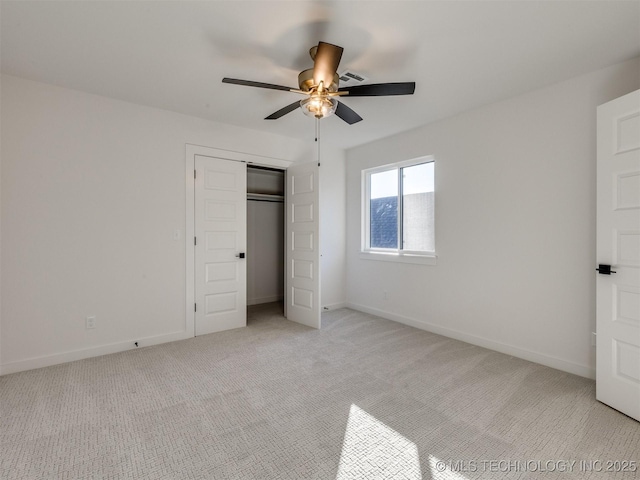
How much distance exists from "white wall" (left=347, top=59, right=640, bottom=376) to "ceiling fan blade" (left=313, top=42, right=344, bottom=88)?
2.11 metres

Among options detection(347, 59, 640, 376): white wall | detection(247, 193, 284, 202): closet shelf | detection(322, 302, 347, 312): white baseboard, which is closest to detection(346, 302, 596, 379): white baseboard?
detection(347, 59, 640, 376): white wall

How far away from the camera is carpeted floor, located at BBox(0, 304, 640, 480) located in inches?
65.5

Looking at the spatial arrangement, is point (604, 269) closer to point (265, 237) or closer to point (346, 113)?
point (346, 113)

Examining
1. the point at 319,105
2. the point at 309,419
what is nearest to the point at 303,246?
the point at 319,105

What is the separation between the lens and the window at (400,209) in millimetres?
4082

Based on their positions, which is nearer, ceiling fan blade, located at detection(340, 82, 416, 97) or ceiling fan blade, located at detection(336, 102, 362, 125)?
ceiling fan blade, located at detection(340, 82, 416, 97)

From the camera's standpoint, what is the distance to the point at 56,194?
116 inches

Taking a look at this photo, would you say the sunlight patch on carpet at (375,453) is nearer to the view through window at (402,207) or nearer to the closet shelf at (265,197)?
the view through window at (402,207)

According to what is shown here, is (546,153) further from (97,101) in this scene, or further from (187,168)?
(97,101)

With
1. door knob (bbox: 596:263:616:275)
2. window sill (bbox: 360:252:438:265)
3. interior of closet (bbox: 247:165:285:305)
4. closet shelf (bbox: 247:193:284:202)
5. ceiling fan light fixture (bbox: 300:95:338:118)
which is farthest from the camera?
interior of closet (bbox: 247:165:285:305)

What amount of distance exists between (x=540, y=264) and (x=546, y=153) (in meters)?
1.07

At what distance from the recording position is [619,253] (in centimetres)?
219

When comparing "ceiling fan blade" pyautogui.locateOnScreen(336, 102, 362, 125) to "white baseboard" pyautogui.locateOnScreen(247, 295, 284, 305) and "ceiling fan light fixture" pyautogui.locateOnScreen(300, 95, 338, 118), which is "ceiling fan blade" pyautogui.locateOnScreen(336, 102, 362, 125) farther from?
"white baseboard" pyautogui.locateOnScreen(247, 295, 284, 305)

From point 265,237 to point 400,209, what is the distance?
264 cm
